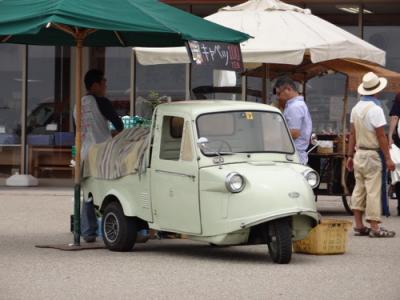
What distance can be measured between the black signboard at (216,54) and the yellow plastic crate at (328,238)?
6.40 feet

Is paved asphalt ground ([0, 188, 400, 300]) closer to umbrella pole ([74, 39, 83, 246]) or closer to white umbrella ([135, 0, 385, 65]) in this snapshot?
umbrella pole ([74, 39, 83, 246])

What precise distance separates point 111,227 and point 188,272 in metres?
2.03

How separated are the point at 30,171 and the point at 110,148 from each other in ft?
35.3

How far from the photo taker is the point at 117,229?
12562 mm

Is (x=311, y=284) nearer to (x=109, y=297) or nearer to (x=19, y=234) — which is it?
(x=109, y=297)

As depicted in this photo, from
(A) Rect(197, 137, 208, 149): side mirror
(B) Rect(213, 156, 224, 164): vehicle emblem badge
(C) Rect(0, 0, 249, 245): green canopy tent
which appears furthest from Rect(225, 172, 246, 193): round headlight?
(C) Rect(0, 0, 249, 245): green canopy tent

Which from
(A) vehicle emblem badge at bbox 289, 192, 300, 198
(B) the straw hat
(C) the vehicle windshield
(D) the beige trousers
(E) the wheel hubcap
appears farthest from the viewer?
(B) the straw hat

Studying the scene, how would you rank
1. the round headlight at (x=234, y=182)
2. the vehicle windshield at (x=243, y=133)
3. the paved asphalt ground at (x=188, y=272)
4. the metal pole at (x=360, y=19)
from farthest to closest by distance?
the metal pole at (x=360, y=19)
the vehicle windshield at (x=243, y=133)
the round headlight at (x=234, y=182)
the paved asphalt ground at (x=188, y=272)

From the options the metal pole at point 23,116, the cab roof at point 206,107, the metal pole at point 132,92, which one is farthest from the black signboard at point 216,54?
the metal pole at point 23,116

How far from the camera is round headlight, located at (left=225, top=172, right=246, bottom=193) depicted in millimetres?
11359

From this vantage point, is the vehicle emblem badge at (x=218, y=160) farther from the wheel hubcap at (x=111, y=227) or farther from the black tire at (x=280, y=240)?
the wheel hubcap at (x=111, y=227)

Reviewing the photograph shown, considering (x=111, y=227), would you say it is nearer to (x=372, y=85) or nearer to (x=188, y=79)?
(x=372, y=85)

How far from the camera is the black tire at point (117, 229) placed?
1245 cm

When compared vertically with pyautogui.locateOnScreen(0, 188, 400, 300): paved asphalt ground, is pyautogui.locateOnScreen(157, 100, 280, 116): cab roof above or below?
above
